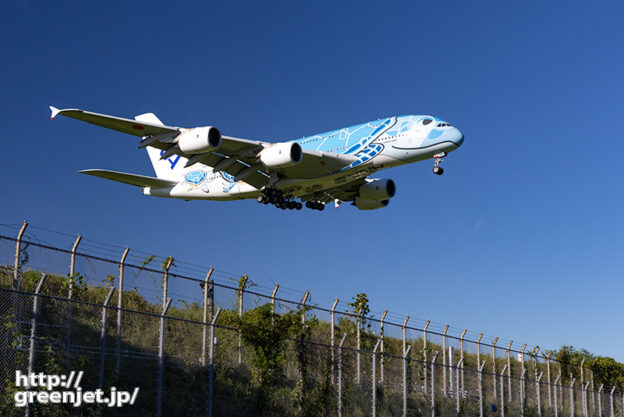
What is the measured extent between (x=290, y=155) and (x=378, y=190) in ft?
25.0

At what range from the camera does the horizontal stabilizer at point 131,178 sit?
99.6 feet

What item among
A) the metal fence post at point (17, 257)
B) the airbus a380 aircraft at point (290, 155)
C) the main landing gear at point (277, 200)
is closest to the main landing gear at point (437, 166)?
the airbus a380 aircraft at point (290, 155)

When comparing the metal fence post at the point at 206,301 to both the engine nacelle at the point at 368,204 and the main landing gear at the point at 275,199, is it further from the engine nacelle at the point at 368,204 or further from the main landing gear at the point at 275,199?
the engine nacelle at the point at 368,204

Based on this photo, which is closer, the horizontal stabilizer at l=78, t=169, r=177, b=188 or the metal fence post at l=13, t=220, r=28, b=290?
the metal fence post at l=13, t=220, r=28, b=290

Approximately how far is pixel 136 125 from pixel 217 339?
11374mm

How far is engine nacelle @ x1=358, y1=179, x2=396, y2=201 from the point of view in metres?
33.4

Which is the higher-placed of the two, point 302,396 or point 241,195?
point 241,195

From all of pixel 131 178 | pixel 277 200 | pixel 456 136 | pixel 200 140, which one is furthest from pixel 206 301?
pixel 131 178

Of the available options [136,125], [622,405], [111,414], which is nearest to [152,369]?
[111,414]

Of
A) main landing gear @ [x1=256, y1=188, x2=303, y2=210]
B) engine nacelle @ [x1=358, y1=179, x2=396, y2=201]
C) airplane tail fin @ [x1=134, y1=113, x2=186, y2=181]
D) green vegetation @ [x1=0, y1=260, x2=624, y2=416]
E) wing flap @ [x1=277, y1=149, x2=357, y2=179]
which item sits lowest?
green vegetation @ [x1=0, y1=260, x2=624, y2=416]

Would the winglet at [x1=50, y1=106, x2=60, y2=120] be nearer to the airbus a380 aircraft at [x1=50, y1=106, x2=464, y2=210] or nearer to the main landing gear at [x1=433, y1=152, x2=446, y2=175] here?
the airbus a380 aircraft at [x1=50, y1=106, x2=464, y2=210]

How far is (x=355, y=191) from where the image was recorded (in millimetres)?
34500

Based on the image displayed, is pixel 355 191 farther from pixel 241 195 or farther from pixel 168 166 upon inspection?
pixel 168 166

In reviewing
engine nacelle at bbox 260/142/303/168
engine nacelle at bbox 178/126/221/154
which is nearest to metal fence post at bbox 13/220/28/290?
engine nacelle at bbox 178/126/221/154
